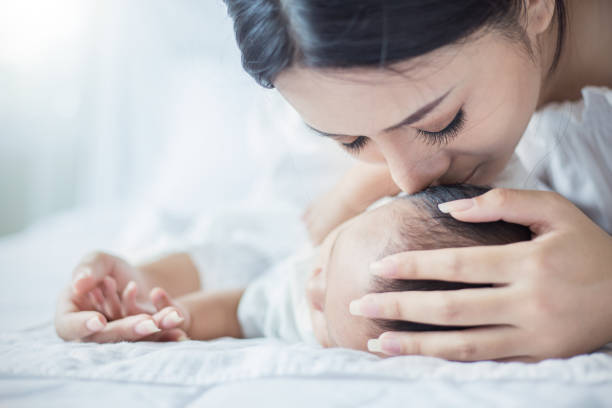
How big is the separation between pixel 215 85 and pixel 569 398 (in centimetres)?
131

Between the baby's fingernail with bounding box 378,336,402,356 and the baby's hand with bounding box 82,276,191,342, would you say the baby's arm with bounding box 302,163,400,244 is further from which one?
the baby's fingernail with bounding box 378,336,402,356

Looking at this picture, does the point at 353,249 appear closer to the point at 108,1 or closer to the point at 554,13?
the point at 554,13

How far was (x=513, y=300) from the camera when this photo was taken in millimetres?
524

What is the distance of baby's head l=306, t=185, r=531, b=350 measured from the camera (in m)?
0.60

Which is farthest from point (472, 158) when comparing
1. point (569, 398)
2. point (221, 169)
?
point (221, 169)

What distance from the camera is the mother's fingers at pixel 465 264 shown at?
0.53 metres

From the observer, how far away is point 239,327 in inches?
38.4

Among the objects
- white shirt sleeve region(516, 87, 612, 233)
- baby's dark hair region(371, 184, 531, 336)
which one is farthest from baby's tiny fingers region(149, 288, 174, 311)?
white shirt sleeve region(516, 87, 612, 233)

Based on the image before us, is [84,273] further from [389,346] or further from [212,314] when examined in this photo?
[389,346]

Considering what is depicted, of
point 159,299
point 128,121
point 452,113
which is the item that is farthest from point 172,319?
point 128,121

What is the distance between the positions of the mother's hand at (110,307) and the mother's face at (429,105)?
363mm

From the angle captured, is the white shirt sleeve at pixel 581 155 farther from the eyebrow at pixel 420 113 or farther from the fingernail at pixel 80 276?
the fingernail at pixel 80 276

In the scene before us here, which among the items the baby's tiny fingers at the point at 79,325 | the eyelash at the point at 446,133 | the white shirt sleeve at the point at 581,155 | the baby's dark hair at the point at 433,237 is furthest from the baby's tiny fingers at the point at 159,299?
the white shirt sleeve at the point at 581,155

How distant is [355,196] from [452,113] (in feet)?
1.38
